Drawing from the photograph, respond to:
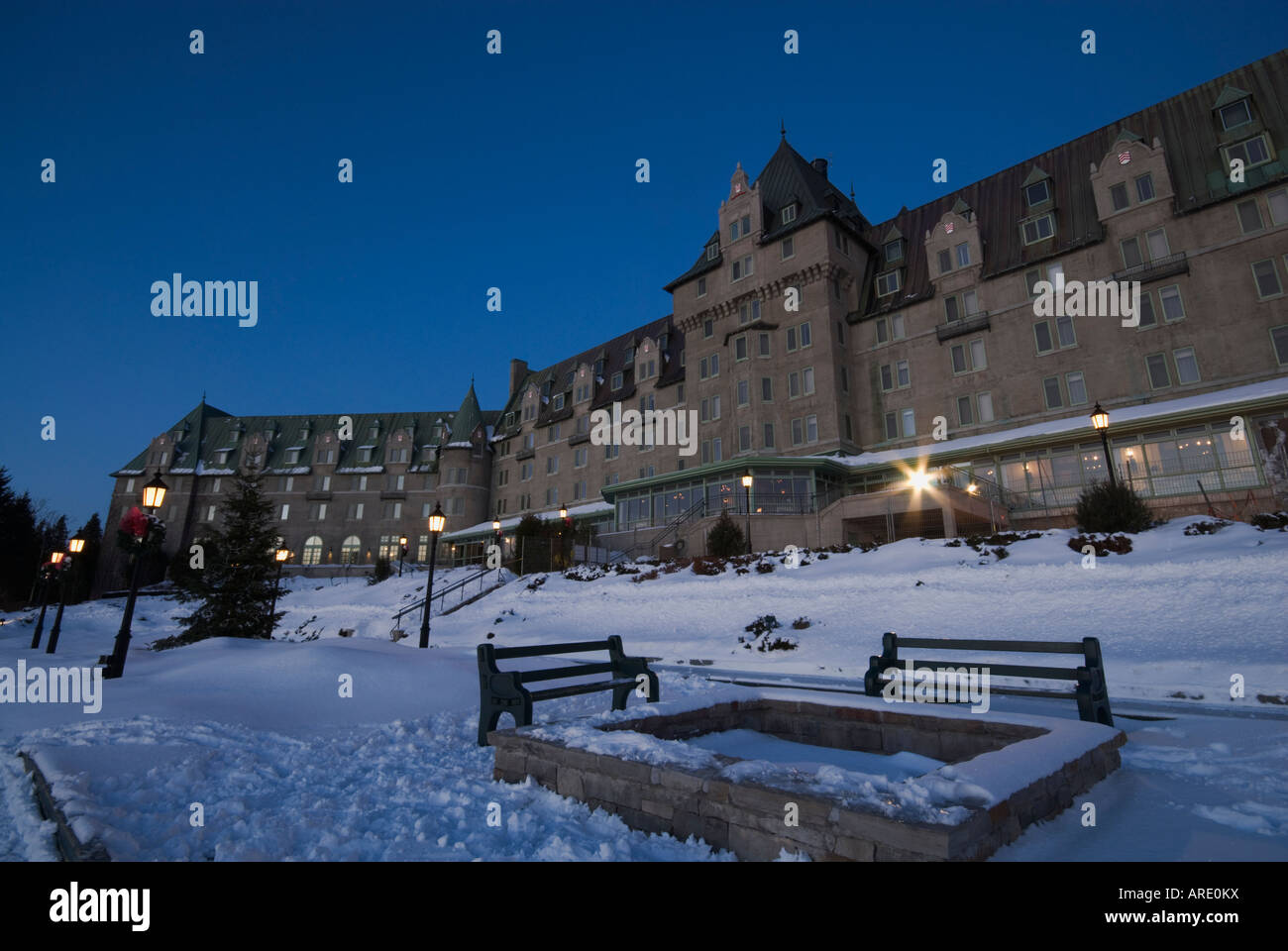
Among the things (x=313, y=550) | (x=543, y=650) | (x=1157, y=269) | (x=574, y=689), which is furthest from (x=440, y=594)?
(x=313, y=550)

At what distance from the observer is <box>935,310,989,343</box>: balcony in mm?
32250

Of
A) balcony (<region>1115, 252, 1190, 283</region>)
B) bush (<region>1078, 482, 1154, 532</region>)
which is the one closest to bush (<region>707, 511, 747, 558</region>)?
bush (<region>1078, 482, 1154, 532</region>)

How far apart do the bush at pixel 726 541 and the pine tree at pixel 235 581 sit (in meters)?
16.1

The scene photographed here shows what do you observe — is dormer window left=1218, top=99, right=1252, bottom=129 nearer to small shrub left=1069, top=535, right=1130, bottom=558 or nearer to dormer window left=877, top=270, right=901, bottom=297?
dormer window left=877, top=270, right=901, bottom=297

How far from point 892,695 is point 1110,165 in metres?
33.3

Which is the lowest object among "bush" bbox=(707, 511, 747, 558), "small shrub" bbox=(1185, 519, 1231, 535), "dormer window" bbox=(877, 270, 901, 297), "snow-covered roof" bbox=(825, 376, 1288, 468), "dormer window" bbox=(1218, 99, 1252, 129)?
"small shrub" bbox=(1185, 519, 1231, 535)

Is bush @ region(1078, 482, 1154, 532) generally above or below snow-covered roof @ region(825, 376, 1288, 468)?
below

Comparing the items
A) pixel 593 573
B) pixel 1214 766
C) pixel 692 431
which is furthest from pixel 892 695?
pixel 692 431

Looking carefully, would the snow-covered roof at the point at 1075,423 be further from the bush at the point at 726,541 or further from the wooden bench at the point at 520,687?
the wooden bench at the point at 520,687

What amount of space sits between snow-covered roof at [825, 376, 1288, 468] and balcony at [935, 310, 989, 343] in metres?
5.73

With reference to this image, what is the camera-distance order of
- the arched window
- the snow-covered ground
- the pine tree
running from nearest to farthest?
1. the snow-covered ground
2. the pine tree
3. the arched window

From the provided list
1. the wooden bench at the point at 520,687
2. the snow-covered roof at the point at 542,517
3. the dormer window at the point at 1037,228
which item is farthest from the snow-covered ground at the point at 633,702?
the snow-covered roof at the point at 542,517

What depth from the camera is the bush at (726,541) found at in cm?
2647

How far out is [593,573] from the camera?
2823 cm
